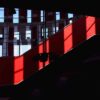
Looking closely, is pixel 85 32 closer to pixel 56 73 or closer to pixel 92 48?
pixel 92 48

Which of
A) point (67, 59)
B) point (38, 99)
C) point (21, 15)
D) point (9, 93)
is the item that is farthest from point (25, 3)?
point (21, 15)

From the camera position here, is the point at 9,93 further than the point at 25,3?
Yes

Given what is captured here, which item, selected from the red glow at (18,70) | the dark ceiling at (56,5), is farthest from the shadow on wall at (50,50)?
the dark ceiling at (56,5)

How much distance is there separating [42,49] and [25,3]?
9.28 ft

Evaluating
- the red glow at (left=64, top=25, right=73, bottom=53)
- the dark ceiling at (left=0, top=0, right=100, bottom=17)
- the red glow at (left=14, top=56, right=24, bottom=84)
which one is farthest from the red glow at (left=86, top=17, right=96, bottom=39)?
the red glow at (left=14, top=56, right=24, bottom=84)

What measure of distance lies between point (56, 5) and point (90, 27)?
1.85m

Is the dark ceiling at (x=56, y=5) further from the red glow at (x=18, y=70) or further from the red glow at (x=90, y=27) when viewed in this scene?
the red glow at (x=18, y=70)

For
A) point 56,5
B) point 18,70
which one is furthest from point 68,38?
point 18,70

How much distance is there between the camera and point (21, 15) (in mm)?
20062

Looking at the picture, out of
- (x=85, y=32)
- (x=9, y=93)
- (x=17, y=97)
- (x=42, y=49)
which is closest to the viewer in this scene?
(x=17, y=97)

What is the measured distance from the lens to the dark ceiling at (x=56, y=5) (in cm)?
761

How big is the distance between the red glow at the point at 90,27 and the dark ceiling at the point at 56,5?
2.76 ft

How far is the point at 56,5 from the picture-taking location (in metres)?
8.07

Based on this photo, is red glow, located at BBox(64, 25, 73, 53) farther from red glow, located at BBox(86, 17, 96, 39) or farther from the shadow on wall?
red glow, located at BBox(86, 17, 96, 39)
